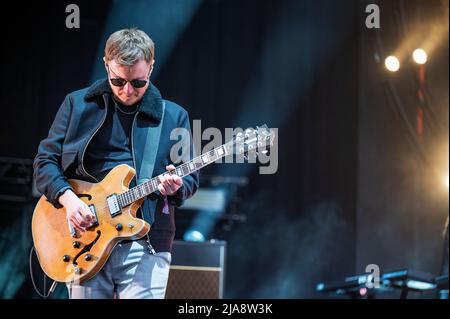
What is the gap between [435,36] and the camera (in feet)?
25.9

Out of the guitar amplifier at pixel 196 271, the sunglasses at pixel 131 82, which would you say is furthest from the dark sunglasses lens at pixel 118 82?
the guitar amplifier at pixel 196 271

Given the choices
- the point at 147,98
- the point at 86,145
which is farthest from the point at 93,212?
the point at 147,98

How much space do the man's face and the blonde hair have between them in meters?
0.03

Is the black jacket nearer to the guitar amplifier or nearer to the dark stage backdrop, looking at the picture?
the guitar amplifier

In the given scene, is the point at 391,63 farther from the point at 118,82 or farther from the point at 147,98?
the point at 118,82

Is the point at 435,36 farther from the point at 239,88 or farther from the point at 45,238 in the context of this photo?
the point at 45,238

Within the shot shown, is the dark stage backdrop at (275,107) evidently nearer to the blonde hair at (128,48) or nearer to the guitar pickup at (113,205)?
the guitar pickup at (113,205)

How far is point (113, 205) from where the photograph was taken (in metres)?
3.53

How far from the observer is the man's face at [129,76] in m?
3.48

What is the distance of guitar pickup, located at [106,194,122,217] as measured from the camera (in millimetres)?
3514

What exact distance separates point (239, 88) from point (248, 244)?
1.82m

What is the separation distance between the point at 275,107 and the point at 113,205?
4933 millimetres

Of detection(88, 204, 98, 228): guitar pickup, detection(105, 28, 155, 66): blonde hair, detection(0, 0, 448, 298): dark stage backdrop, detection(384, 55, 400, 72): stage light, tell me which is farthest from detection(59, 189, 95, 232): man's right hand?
detection(384, 55, 400, 72): stage light

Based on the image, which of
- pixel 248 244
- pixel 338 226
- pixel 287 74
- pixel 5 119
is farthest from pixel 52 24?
pixel 338 226
